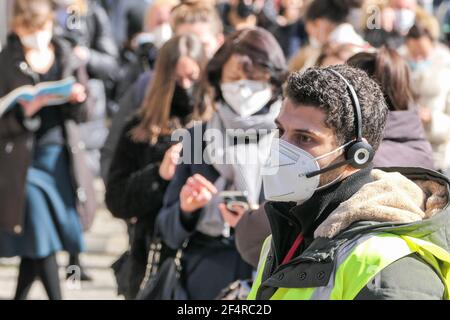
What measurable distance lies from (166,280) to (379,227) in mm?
1998

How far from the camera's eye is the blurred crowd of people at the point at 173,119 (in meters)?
4.27

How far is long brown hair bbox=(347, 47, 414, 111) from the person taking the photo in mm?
4136

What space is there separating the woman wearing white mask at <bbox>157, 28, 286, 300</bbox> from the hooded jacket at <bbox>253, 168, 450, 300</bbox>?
4.79 feet

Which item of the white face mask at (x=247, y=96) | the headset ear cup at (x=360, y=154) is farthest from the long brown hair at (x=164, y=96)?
the headset ear cup at (x=360, y=154)

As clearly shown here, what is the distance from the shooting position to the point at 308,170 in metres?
2.71

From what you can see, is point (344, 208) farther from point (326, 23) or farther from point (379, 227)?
point (326, 23)

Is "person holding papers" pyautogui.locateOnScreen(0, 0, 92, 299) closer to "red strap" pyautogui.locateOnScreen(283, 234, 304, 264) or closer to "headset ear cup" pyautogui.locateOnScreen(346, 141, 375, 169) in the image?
"red strap" pyautogui.locateOnScreen(283, 234, 304, 264)

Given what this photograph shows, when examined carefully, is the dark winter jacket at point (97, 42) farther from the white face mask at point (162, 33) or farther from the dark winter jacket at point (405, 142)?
the dark winter jacket at point (405, 142)

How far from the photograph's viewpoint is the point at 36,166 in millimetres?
6070

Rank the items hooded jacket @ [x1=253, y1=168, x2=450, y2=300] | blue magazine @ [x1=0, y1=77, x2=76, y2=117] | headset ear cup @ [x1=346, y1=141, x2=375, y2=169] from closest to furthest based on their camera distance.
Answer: hooded jacket @ [x1=253, y1=168, x2=450, y2=300], headset ear cup @ [x1=346, y1=141, x2=375, y2=169], blue magazine @ [x1=0, y1=77, x2=76, y2=117]

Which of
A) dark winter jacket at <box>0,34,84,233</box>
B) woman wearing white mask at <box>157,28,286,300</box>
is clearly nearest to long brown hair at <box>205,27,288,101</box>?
woman wearing white mask at <box>157,28,286,300</box>

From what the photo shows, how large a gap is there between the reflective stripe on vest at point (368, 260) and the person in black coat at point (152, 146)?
2.14m
